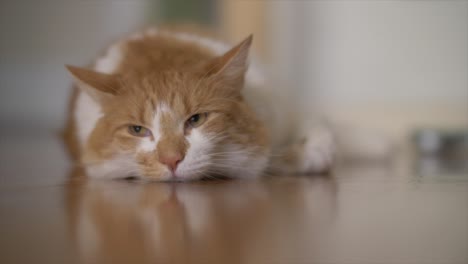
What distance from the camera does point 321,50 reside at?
4109mm

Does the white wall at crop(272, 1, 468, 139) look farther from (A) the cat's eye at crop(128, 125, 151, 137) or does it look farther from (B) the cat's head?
(A) the cat's eye at crop(128, 125, 151, 137)

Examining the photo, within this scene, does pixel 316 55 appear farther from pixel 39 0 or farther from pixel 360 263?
pixel 360 263

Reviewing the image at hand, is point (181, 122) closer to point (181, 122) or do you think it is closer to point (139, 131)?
point (181, 122)

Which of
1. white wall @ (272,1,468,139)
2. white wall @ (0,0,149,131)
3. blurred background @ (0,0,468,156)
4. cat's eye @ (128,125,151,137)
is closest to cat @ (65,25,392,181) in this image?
cat's eye @ (128,125,151,137)

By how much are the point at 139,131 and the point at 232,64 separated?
345 mm

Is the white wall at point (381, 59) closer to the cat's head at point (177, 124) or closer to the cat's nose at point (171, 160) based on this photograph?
the cat's head at point (177, 124)

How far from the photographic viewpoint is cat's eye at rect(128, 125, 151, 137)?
54.6 inches

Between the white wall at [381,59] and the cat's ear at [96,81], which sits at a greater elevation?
the white wall at [381,59]

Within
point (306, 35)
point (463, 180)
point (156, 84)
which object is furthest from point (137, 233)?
point (306, 35)

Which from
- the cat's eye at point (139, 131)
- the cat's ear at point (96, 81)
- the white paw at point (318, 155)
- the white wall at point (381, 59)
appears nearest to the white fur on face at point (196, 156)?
the cat's eye at point (139, 131)

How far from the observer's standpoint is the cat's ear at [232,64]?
139cm

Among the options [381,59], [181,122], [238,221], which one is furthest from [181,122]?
[381,59]

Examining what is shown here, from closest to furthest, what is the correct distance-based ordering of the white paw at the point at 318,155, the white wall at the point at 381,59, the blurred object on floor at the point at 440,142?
1. the white paw at the point at 318,155
2. the blurred object on floor at the point at 440,142
3. the white wall at the point at 381,59

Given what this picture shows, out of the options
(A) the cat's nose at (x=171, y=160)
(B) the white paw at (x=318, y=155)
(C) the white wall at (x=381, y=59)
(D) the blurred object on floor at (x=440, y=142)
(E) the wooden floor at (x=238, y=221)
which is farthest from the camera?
(C) the white wall at (x=381, y=59)
